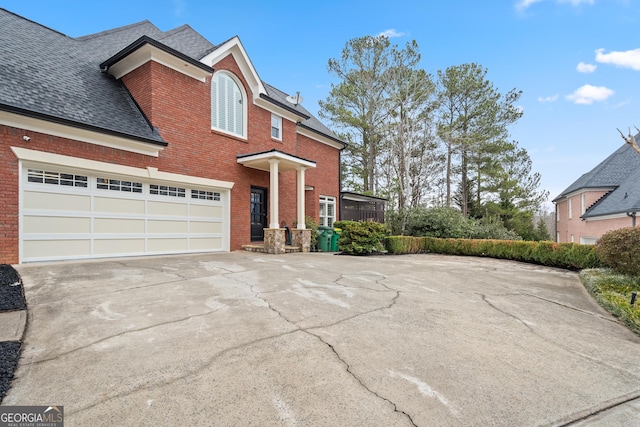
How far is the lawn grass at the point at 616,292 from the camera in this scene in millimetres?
4161

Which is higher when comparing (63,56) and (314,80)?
(314,80)

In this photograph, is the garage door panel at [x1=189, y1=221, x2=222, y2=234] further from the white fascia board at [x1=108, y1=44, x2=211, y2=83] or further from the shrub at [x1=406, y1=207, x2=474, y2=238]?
the shrub at [x1=406, y1=207, x2=474, y2=238]

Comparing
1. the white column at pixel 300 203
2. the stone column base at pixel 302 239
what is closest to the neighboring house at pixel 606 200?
the stone column base at pixel 302 239

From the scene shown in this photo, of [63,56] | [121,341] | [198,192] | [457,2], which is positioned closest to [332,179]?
[198,192]

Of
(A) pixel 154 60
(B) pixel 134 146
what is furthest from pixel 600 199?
(B) pixel 134 146

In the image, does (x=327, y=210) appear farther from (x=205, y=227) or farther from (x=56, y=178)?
(x=56, y=178)

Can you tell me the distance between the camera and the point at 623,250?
631 cm

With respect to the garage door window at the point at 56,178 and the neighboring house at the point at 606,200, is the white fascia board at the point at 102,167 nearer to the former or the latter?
the garage door window at the point at 56,178

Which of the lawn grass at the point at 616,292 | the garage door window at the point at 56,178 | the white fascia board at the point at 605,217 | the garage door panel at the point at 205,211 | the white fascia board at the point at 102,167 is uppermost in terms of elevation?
the white fascia board at the point at 102,167

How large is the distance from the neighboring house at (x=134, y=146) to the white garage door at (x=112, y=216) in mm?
28

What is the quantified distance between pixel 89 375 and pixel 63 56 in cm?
1101

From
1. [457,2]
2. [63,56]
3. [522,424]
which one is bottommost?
[522,424]

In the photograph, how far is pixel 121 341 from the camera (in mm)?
3000

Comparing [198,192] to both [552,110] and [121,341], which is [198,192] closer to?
[121,341]
